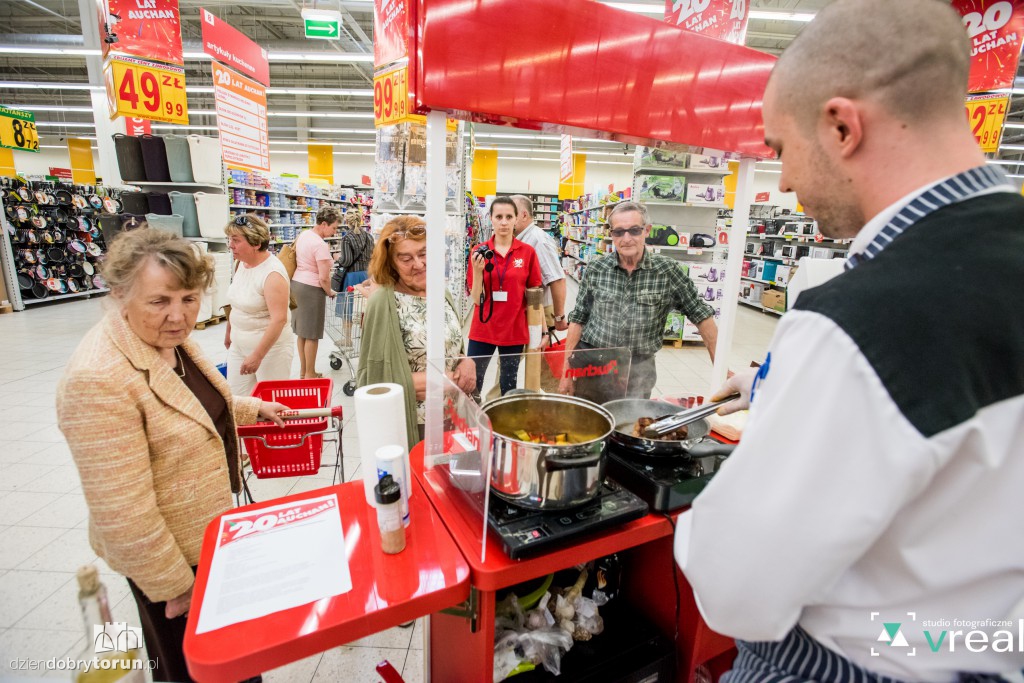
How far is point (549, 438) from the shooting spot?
4.88 feet

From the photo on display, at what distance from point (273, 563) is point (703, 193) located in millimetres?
7404

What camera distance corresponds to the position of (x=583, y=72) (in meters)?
1.46

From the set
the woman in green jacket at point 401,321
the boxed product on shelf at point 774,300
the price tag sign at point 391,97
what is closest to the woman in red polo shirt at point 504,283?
the price tag sign at point 391,97

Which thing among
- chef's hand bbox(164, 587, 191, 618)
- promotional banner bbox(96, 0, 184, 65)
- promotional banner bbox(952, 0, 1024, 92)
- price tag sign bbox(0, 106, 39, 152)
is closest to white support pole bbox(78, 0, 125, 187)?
price tag sign bbox(0, 106, 39, 152)

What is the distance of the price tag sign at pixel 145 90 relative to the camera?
586 centimetres

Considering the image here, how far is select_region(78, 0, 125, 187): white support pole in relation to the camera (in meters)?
7.82

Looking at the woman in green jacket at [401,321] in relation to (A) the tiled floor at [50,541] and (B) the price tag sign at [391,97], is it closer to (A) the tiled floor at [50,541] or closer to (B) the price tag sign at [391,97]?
(A) the tiled floor at [50,541]

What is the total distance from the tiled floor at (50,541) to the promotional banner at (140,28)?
398 cm

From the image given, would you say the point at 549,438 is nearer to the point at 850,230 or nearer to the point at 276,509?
the point at 276,509

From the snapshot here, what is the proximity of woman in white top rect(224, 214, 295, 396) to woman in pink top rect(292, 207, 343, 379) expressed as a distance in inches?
67.1

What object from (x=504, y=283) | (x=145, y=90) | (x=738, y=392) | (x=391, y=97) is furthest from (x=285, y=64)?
(x=738, y=392)

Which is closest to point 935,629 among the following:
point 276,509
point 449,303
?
point 276,509

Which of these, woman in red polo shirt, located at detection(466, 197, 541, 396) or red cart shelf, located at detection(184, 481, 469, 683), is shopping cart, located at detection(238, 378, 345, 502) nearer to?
red cart shelf, located at detection(184, 481, 469, 683)

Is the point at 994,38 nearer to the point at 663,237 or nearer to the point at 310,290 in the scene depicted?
the point at 663,237
